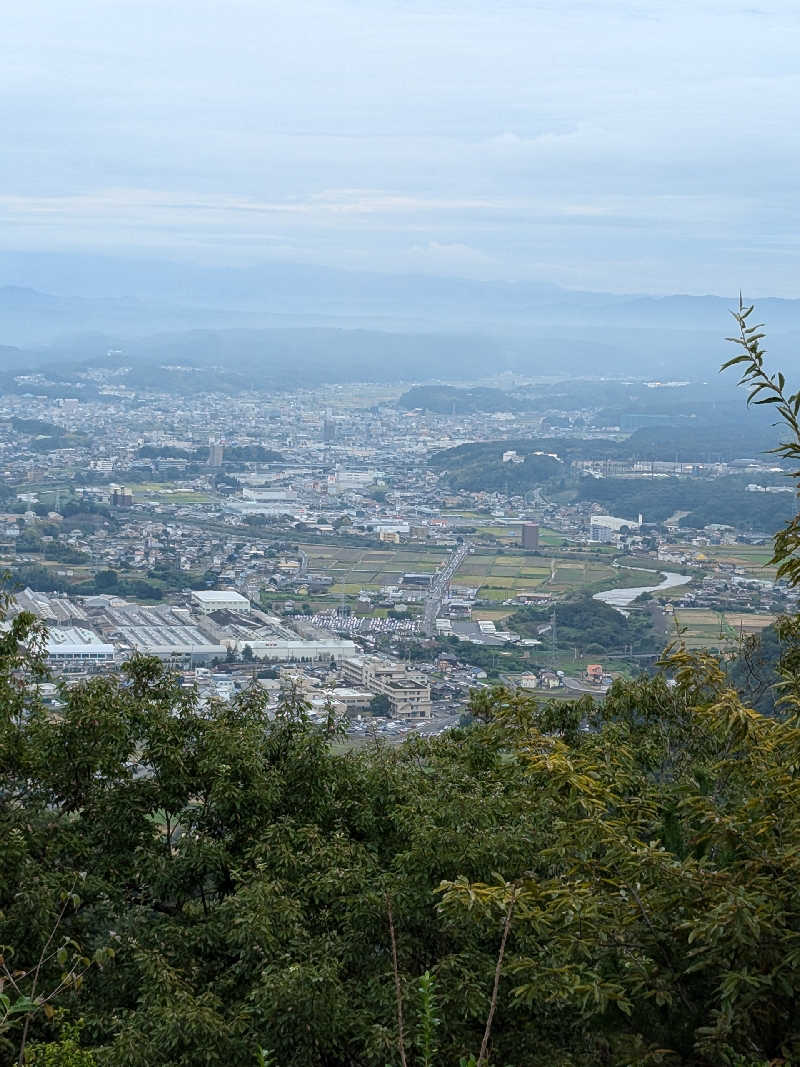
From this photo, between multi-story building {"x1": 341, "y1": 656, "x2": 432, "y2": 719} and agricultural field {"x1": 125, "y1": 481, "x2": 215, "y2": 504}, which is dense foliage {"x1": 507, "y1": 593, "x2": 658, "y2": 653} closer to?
multi-story building {"x1": 341, "y1": 656, "x2": 432, "y2": 719}

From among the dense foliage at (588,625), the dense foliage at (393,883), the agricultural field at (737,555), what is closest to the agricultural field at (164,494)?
the agricultural field at (737,555)

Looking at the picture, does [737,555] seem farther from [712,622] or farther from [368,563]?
[368,563]

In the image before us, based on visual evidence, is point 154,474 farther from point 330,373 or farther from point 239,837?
point 330,373

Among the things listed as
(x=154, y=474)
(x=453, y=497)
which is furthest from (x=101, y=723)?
(x=154, y=474)

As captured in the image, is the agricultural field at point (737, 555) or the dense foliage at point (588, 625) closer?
the dense foliage at point (588, 625)

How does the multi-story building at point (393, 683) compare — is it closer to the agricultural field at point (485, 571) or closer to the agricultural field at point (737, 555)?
the agricultural field at point (485, 571)

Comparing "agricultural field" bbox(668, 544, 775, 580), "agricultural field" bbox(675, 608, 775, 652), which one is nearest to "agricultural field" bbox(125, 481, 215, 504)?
"agricultural field" bbox(668, 544, 775, 580)

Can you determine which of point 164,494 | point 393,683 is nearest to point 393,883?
point 393,683
